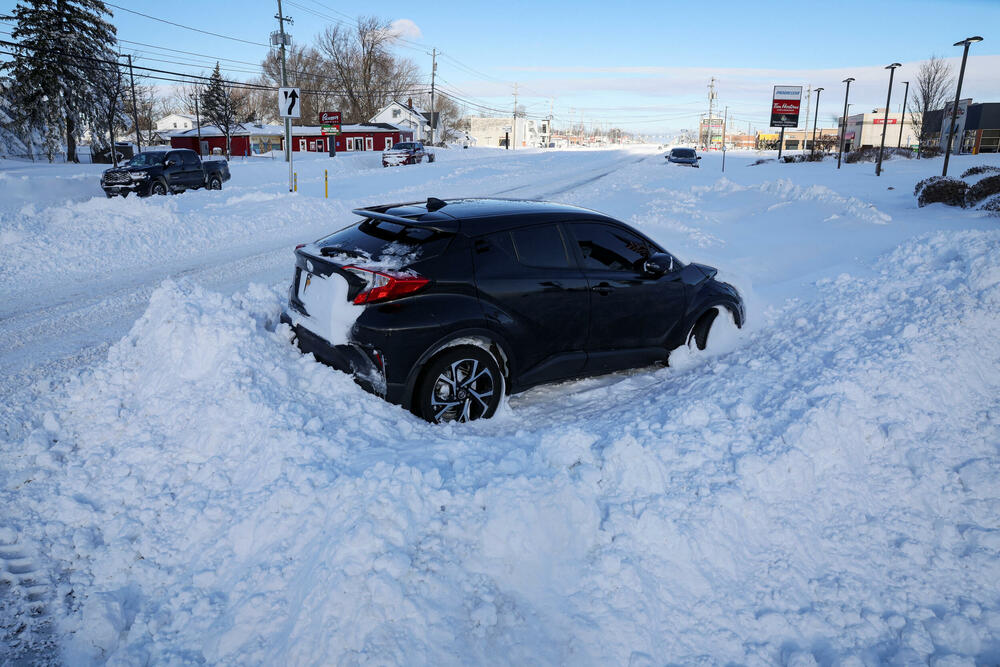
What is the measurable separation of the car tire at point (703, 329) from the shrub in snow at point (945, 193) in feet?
46.8

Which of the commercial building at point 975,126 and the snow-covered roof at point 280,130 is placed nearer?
the commercial building at point 975,126

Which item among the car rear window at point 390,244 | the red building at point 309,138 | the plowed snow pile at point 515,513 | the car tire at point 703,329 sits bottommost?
the plowed snow pile at point 515,513

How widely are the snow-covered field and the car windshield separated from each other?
1921 centimetres

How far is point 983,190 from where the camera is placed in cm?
1592

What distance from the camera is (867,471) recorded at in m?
3.87

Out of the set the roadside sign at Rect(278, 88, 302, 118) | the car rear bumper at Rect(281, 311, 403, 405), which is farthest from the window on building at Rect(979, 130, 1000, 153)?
the car rear bumper at Rect(281, 311, 403, 405)

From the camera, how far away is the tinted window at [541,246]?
506cm

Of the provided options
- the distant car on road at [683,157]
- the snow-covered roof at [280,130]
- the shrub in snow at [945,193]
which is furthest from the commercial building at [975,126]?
the snow-covered roof at [280,130]

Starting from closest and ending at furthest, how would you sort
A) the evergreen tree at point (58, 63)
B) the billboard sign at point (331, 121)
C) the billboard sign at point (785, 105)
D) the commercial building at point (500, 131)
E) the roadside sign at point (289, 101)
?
the roadside sign at point (289, 101)
the evergreen tree at point (58, 63)
the billboard sign at point (785, 105)
the billboard sign at point (331, 121)
the commercial building at point (500, 131)

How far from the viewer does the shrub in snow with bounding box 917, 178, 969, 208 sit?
16484mm

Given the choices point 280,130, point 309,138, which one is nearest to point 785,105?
point 309,138

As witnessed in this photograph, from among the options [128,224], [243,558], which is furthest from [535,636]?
[128,224]

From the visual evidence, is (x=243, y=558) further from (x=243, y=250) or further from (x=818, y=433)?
(x=243, y=250)

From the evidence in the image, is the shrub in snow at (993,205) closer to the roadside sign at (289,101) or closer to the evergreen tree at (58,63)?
the roadside sign at (289,101)
